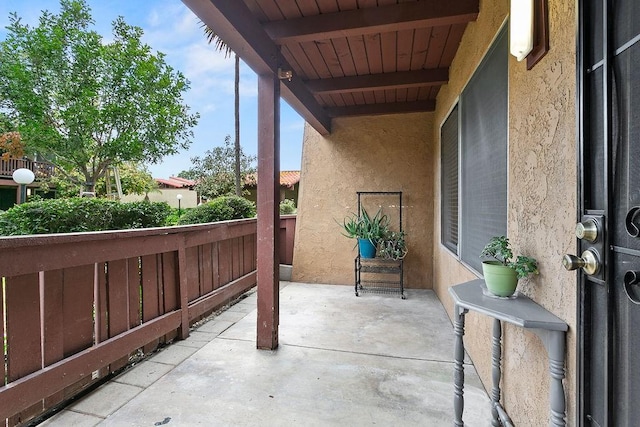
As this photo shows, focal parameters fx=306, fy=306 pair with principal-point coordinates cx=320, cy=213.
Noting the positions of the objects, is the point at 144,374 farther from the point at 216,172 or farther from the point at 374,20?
the point at 216,172

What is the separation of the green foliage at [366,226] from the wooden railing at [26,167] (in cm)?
1277

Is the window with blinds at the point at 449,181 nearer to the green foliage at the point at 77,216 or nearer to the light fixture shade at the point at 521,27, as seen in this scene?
the light fixture shade at the point at 521,27

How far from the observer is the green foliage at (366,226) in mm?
4320

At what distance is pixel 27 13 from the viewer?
8.42 meters

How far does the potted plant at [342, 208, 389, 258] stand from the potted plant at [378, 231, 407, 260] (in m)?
0.07

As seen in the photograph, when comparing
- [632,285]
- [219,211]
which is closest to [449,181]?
[632,285]

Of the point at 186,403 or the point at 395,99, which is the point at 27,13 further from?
the point at 186,403

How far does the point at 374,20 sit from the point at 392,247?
279 cm

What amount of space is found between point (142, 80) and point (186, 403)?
1031 cm

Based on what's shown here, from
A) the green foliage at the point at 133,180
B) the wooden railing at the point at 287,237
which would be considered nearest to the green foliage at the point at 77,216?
the wooden railing at the point at 287,237

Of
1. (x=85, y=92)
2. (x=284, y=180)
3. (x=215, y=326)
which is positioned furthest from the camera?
(x=284, y=180)

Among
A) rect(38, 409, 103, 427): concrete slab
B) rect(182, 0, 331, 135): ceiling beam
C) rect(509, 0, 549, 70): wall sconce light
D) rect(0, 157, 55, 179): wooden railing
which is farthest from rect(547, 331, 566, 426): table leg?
rect(0, 157, 55, 179): wooden railing

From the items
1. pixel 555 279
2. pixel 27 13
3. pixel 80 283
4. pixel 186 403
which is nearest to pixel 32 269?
pixel 80 283

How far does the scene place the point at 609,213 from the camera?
2.84ft
